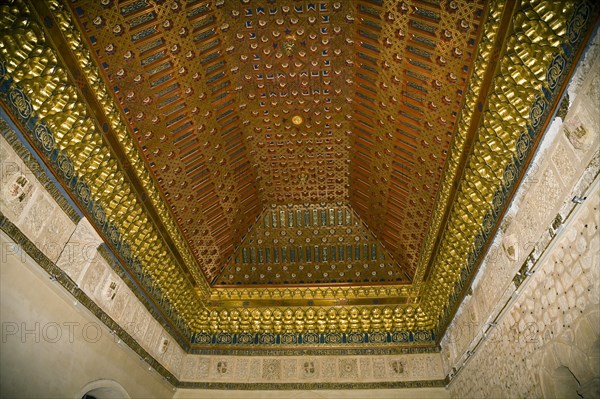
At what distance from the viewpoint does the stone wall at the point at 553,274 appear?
92.0 inches

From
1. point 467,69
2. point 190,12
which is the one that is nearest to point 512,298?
point 467,69

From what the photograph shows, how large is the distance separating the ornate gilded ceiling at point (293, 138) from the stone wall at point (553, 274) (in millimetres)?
191

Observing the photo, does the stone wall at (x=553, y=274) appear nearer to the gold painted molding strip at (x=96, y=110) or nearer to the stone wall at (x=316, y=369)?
the stone wall at (x=316, y=369)

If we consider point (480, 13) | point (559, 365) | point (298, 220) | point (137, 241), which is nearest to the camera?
point (559, 365)

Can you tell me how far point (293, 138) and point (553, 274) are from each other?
10.6ft

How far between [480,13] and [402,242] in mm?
3457

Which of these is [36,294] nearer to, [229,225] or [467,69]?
[229,225]

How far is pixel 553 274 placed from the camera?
2809mm

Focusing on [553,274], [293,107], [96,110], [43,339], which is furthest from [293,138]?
[43,339]

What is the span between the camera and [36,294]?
3.12 metres

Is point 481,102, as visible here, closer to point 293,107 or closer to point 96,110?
point 293,107

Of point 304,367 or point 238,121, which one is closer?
point 238,121

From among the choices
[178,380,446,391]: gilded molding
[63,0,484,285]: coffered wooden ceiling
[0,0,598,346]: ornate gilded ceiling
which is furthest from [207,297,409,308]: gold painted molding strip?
[178,380,446,391]: gilded molding

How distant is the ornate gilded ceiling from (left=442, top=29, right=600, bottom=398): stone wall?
0.63 feet
